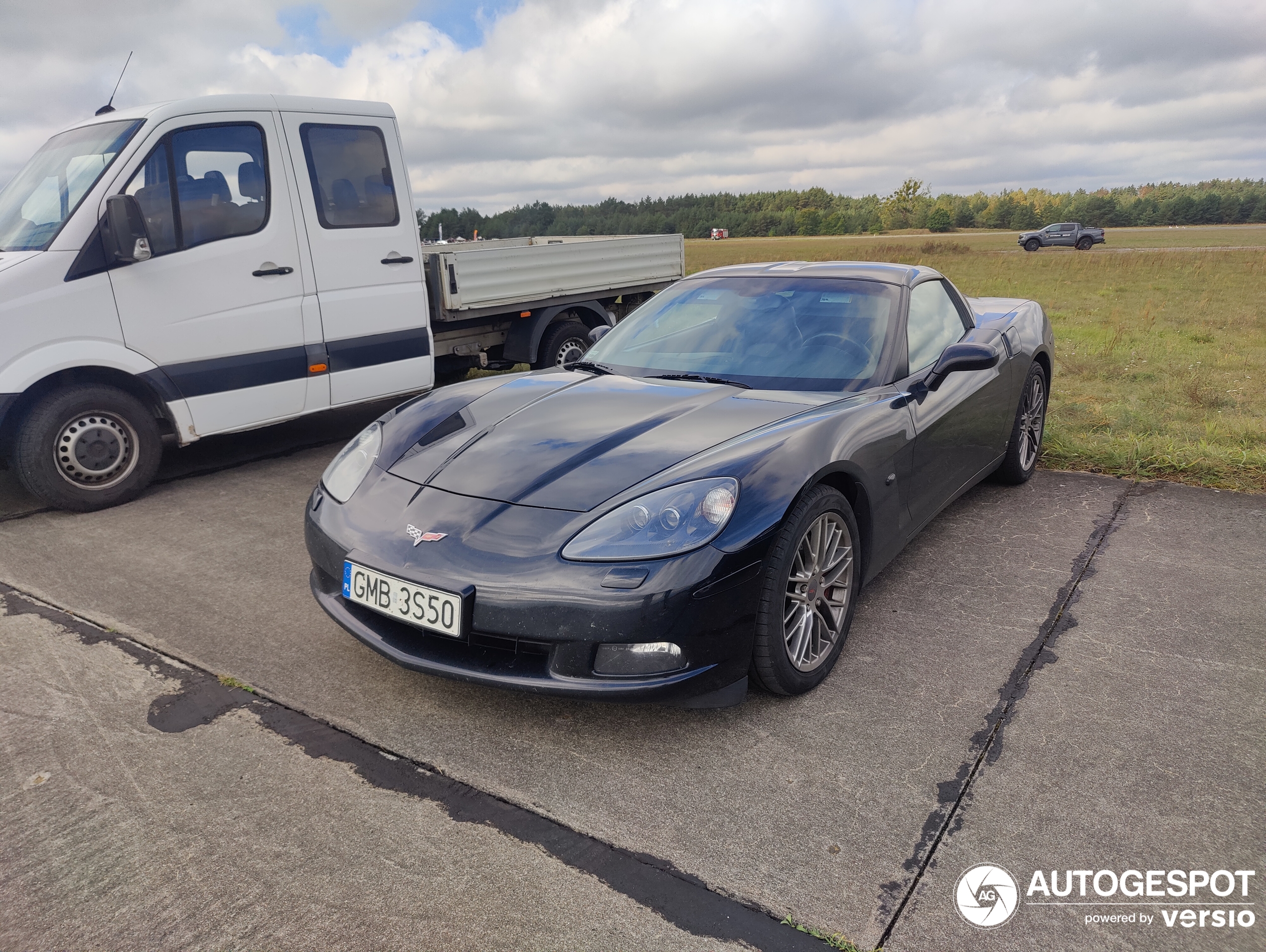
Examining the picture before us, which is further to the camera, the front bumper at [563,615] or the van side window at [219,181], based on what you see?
the van side window at [219,181]

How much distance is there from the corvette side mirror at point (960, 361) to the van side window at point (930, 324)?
0.30ft

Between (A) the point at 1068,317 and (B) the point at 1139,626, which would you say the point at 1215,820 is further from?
(A) the point at 1068,317

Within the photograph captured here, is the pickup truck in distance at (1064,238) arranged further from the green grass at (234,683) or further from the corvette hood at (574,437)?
the green grass at (234,683)

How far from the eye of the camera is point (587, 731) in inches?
104

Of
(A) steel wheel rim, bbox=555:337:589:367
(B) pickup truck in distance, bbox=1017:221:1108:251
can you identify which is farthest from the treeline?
(A) steel wheel rim, bbox=555:337:589:367

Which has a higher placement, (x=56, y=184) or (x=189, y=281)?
(x=56, y=184)

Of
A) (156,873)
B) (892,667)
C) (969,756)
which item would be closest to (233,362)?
(156,873)

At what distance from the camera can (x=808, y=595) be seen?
2.78m

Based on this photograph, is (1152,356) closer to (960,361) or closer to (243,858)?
(960,361)

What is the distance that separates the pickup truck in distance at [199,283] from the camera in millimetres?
4566

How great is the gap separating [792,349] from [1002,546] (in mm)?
1477

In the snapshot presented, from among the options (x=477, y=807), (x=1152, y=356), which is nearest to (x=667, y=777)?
(x=477, y=807)

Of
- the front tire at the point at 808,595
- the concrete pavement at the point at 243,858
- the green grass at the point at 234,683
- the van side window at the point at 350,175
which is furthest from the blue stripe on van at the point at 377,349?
the front tire at the point at 808,595

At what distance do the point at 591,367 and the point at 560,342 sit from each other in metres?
3.69
